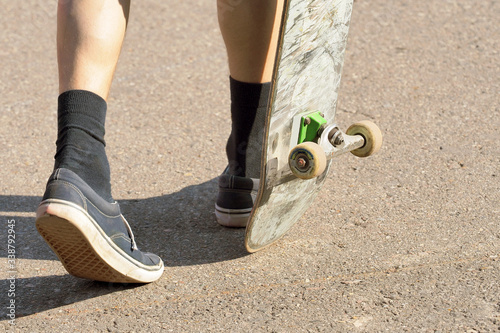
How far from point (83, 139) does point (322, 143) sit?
705mm

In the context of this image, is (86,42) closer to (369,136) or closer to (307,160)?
(307,160)

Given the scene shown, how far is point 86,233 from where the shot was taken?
1710 millimetres

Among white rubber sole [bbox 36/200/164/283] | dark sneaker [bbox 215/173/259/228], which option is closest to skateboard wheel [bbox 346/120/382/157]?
dark sneaker [bbox 215/173/259/228]

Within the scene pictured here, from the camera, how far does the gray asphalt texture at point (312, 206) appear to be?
1.90m

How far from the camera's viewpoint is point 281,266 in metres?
2.13

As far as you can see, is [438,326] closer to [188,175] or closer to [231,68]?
[231,68]

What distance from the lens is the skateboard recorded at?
6.47ft

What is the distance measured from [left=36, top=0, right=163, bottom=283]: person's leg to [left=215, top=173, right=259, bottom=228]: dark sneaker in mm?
475

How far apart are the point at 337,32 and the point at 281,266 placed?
2.53 ft

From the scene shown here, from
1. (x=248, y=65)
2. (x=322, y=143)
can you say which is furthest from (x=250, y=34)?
(x=322, y=143)

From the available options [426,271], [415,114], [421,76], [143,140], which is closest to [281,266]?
[426,271]

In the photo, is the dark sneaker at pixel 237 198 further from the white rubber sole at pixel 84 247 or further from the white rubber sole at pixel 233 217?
the white rubber sole at pixel 84 247

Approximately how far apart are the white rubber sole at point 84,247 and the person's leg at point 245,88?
0.48 m

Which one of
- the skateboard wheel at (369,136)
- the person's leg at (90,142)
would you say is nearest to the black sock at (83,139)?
the person's leg at (90,142)
